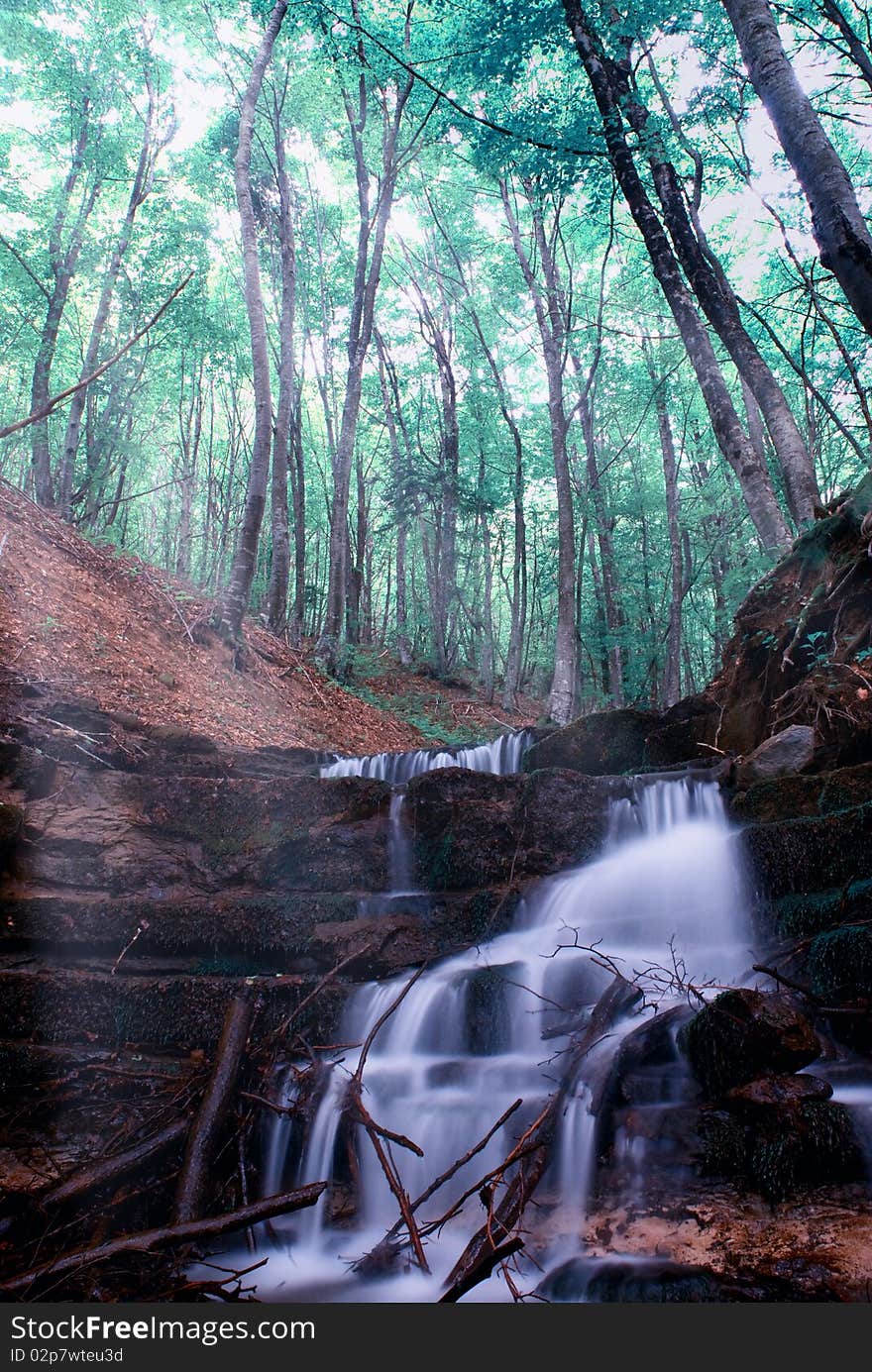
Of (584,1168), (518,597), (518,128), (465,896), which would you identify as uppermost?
(518,128)

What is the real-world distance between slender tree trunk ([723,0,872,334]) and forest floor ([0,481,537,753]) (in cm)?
720

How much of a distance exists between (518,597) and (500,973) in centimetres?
1663

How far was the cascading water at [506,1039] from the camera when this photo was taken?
3.62 metres

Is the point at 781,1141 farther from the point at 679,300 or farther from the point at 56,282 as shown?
the point at 56,282

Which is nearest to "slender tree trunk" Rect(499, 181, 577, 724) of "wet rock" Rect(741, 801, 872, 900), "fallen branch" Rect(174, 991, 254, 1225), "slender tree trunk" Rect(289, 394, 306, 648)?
"slender tree trunk" Rect(289, 394, 306, 648)

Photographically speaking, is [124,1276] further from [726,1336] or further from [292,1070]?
[726,1336]

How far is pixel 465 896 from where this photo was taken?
20.1 ft

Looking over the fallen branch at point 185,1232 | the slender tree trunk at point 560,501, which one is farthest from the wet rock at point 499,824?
the slender tree trunk at point 560,501

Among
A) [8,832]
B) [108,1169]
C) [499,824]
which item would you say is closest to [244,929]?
[8,832]

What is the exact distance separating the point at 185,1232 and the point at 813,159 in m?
6.80

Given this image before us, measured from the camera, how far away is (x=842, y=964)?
4.21 meters

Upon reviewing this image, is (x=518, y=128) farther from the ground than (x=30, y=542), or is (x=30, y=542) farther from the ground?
(x=518, y=128)

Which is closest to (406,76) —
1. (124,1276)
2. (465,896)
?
(465,896)

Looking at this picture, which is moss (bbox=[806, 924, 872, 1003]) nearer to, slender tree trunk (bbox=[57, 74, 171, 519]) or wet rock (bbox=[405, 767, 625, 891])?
wet rock (bbox=[405, 767, 625, 891])
